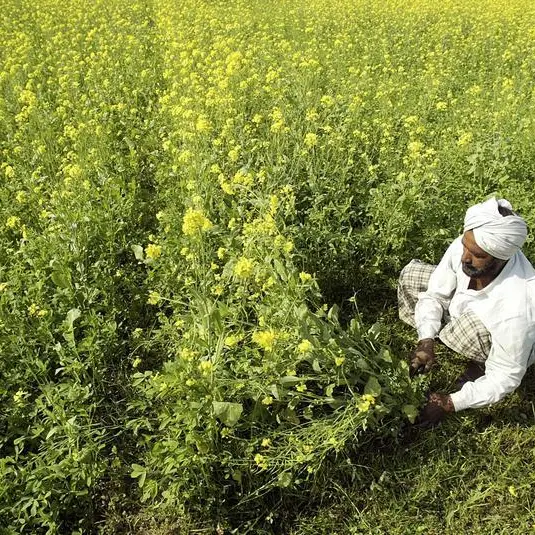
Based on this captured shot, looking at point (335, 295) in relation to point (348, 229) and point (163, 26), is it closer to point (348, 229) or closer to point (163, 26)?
point (348, 229)

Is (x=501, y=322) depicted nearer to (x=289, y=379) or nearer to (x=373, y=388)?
(x=373, y=388)

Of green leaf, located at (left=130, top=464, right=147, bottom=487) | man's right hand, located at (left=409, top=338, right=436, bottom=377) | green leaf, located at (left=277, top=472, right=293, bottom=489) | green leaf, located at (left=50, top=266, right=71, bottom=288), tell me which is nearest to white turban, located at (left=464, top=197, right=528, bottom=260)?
man's right hand, located at (left=409, top=338, right=436, bottom=377)

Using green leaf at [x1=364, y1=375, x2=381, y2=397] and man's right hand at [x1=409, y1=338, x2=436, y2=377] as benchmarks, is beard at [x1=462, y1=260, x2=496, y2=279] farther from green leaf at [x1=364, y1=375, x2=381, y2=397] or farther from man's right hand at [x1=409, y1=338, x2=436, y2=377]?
green leaf at [x1=364, y1=375, x2=381, y2=397]

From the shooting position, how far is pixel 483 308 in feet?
8.40

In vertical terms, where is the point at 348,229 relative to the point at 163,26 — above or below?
below

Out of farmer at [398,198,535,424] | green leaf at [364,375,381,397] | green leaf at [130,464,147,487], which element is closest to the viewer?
green leaf at [130,464,147,487]

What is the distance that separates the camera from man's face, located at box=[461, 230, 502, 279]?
242cm

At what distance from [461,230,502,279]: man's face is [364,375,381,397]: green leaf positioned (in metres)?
0.77

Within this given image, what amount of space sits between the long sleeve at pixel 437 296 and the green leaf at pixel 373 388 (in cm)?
65

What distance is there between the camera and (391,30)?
8.33m

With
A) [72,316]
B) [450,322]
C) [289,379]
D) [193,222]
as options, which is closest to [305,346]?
[289,379]

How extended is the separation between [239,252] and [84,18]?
7010 millimetres

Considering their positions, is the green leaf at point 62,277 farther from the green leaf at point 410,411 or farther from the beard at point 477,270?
the beard at point 477,270

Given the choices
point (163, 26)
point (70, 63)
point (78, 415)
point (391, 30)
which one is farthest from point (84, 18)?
point (78, 415)
